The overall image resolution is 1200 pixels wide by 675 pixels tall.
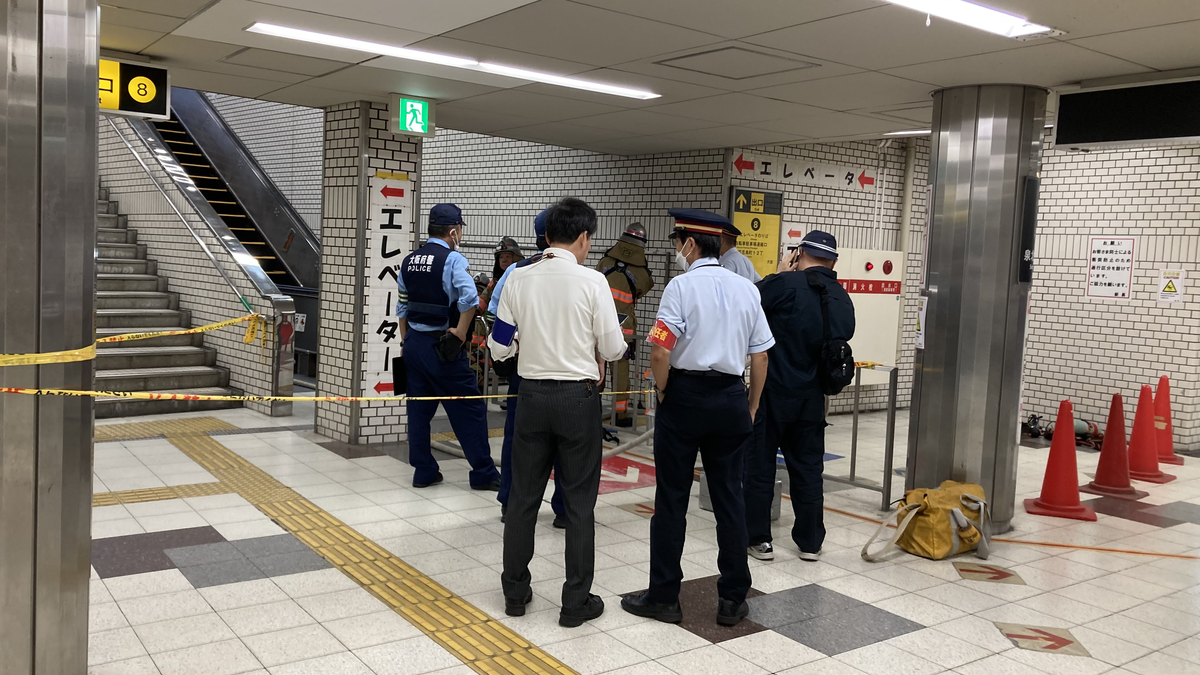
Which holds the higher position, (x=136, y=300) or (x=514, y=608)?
(x=136, y=300)

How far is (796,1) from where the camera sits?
13.8 feet

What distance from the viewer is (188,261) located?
33.4ft

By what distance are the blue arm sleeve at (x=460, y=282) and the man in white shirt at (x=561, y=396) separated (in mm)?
1879

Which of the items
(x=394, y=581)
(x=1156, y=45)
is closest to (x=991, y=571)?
(x=1156, y=45)

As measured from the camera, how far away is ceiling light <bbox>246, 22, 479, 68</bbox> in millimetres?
5406

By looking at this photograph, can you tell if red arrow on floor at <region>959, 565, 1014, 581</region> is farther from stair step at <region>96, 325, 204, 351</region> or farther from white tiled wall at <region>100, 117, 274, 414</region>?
stair step at <region>96, 325, 204, 351</region>

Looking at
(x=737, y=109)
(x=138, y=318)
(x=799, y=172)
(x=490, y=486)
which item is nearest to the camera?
(x=490, y=486)

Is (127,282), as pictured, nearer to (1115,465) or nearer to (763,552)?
(763,552)

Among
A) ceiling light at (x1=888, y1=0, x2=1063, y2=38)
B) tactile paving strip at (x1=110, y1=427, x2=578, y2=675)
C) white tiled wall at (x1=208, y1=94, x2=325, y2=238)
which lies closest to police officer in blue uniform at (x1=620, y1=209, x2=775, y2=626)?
tactile paving strip at (x1=110, y1=427, x2=578, y2=675)

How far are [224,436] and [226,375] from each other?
1.88 metres

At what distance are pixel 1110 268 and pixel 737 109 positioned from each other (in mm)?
5010

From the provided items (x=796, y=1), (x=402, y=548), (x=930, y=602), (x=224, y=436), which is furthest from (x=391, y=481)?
(x=796, y=1)

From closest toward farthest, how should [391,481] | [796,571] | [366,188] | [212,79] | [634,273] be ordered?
[796,571] → [391,481] → [212,79] → [366,188] → [634,273]

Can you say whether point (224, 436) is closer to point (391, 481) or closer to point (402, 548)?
point (391, 481)
